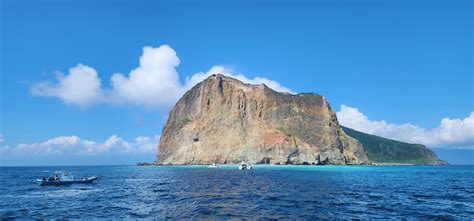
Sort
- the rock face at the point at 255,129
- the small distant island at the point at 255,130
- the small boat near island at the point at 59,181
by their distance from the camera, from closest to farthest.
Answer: the small boat near island at the point at 59,181 < the small distant island at the point at 255,130 < the rock face at the point at 255,129

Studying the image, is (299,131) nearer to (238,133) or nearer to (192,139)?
(238,133)

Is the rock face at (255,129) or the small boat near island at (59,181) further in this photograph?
the rock face at (255,129)

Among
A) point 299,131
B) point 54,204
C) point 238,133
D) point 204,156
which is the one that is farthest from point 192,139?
point 54,204

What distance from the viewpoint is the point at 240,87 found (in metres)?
187

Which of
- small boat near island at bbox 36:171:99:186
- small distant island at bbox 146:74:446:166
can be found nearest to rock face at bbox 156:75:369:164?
small distant island at bbox 146:74:446:166

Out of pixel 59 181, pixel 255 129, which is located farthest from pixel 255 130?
pixel 59 181

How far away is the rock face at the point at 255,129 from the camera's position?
166m

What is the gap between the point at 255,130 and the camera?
17075 centimetres

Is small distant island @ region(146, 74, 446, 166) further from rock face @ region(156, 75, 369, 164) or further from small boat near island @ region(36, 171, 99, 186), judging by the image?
small boat near island @ region(36, 171, 99, 186)

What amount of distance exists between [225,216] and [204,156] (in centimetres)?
14697

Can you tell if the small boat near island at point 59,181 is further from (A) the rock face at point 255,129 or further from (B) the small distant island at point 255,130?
(A) the rock face at point 255,129

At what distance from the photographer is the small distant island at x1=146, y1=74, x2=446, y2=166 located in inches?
6531

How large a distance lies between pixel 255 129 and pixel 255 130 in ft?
1.86

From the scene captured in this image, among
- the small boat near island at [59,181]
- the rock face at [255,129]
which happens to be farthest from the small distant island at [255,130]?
the small boat near island at [59,181]
